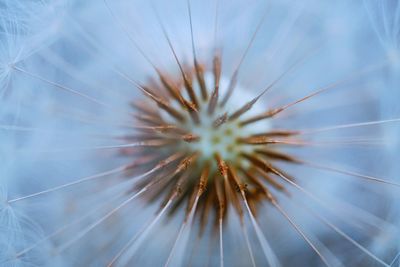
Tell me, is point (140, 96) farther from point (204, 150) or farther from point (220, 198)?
point (220, 198)

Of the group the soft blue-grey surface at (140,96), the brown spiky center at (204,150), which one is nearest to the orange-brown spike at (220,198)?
the brown spiky center at (204,150)

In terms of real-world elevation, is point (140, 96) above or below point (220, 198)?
above

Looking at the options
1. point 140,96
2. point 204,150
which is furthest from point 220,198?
point 140,96

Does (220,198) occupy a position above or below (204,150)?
below

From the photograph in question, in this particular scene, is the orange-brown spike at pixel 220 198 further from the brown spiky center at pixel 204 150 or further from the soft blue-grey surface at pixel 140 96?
the soft blue-grey surface at pixel 140 96

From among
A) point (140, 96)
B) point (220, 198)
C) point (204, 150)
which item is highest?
point (140, 96)

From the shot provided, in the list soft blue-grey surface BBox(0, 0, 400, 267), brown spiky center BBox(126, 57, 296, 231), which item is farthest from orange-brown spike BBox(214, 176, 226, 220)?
soft blue-grey surface BBox(0, 0, 400, 267)

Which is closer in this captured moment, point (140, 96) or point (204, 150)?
point (204, 150)

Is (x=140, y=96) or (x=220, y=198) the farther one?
(x=140, y=96)
